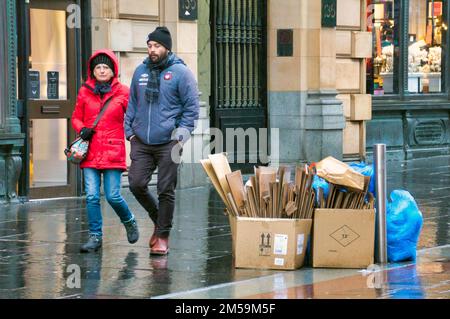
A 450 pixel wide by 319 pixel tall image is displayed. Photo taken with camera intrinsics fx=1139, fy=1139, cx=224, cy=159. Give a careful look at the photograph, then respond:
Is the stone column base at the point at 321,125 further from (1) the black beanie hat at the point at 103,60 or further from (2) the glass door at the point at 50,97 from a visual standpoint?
(1) the black beanie hat at the point at 103,60

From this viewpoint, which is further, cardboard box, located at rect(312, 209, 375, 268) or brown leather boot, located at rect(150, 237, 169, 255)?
brown leather boot, located at rect(150, 237, 169, 255)

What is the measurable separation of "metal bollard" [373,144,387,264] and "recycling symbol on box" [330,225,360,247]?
10.5 inches

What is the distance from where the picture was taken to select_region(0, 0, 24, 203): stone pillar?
13.9 m

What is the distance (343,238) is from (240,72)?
896 centimetres

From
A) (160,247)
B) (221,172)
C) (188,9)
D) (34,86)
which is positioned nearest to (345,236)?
(221,172)

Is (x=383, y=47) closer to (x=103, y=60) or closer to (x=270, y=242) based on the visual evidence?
(x=103, y=60)

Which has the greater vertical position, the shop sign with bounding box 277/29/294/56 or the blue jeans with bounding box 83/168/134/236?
the shop sign with bounding box 277/29/294/56

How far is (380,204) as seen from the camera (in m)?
9.65

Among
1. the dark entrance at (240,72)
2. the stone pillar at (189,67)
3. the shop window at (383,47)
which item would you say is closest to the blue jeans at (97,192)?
the stone pillar at (189,67)

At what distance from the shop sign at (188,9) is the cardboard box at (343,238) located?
281 inches

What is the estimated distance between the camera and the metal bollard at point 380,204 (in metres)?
9.65

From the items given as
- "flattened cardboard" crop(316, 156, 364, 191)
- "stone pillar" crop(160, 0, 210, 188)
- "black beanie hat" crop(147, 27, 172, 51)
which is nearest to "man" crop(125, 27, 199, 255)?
"black beanie hat" crop(147, 27, 172, 51)

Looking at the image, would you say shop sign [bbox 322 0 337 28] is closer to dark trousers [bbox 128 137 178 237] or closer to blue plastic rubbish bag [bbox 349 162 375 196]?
blue plastic rubbish bag [bbox 349 162 375 196]

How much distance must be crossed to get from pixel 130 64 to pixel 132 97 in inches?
209
